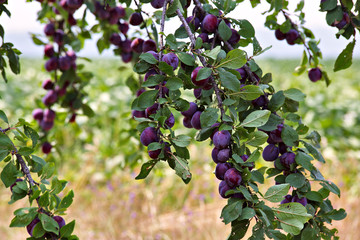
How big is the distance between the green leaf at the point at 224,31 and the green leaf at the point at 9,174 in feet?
1.51

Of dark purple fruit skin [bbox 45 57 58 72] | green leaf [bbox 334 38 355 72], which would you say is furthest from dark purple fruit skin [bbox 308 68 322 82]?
dark purple fruit skin [bbox 45 57 58 72]

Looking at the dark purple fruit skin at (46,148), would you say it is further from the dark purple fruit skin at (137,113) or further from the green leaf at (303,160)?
the green leaf at (303,160)

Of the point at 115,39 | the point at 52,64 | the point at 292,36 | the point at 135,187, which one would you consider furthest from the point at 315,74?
the point at 135,187

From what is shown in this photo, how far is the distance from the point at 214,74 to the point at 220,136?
104mm

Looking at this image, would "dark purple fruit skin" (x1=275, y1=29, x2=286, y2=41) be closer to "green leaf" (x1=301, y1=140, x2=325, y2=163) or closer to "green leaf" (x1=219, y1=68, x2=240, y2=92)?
"green leaf" (x1=301, y1=140, x2=325, y2=163)

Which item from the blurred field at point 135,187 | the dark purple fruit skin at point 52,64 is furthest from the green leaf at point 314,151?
the dark purple fruit skin at point 52,64

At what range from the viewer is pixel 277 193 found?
589 millimetres

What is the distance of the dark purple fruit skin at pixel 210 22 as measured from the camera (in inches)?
26.9

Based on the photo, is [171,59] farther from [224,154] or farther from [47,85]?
[47,85]

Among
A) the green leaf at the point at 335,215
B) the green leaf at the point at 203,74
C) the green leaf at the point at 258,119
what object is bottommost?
the green leaf at the point at 335,215

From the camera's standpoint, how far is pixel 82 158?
10.9 ft

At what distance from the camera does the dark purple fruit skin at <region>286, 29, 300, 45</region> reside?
0.97 m

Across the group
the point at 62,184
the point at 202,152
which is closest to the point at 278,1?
the point at 62,184

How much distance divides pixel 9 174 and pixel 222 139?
0.39 metres
